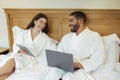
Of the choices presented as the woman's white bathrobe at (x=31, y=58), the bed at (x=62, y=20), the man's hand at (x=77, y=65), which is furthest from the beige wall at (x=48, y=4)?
the man's hand at (x=77, y=65)

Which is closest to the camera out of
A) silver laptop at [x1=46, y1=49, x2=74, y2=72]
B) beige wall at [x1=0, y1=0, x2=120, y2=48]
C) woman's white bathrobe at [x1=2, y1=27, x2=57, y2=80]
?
silver laptop at [x1=46, y1=49, x2=74, y2=72]

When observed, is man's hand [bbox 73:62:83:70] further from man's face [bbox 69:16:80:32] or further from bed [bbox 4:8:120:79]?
man's face [bbox 69:16:80:32]

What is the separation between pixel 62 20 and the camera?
8.65 feet

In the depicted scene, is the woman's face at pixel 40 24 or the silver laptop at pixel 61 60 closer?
the silver laptop at pixel 61 60

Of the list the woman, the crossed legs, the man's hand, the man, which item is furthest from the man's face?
the crossed legs

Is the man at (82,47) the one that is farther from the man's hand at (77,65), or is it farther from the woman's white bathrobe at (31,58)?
the woman's white bathrobe at (31,58)

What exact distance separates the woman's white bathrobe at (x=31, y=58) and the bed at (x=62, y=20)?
0.49 ft

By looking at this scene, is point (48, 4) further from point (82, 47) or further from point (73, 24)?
point (82, 47)

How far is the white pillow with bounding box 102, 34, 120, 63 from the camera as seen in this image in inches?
87.2

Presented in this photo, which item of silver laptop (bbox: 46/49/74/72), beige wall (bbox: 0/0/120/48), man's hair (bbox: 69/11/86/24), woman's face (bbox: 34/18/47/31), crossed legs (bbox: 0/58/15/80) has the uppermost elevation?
beige wall (bbox: 0/0/120/48)

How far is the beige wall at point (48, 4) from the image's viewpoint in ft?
8.20

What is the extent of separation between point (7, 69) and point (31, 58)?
35 centimetres

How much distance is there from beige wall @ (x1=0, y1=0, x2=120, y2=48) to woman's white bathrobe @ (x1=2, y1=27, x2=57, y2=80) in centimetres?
37

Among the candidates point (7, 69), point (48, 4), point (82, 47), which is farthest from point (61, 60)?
point (48, 4)
